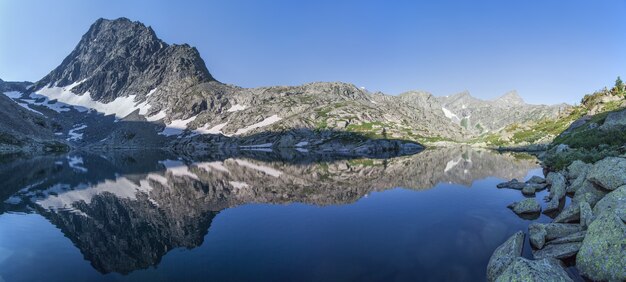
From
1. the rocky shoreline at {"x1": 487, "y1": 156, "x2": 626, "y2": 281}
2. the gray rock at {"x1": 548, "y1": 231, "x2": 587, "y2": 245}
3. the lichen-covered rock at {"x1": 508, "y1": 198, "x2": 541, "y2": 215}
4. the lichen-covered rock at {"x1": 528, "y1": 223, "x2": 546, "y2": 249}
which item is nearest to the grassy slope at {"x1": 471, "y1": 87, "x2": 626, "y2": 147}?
the lichen-covered rock at {"x1": 508, "y1": 198, "x2": 541, "y2": 215}

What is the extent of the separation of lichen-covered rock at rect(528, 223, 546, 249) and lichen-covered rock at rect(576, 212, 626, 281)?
3835mm

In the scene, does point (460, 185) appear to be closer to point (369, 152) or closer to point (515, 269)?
point (515, 269)

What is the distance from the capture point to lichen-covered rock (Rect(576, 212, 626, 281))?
14.5 metres

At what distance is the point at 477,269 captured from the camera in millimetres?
19359

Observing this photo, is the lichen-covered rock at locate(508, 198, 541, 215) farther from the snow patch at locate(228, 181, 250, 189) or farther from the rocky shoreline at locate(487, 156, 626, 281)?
the snow patch at locate(228, 181, 250, 189)

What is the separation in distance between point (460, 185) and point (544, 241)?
32.3 metres

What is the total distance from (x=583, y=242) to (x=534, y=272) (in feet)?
21.7

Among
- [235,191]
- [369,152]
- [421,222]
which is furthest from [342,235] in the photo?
[369,152]

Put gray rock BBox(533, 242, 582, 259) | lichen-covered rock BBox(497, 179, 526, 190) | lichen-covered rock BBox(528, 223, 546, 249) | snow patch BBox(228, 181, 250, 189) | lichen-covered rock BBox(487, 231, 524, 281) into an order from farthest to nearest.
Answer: snow patch BBox(228, 181, 250, 189)
lichen-covered rock BBox(497, 179, 526, 190)
lichen-covered rock BBox(528, 223, 546, 249)
gray rock BBox(533, 242, 582, 259)
lichen-covered rock BBox(487, 231, 524, 281)

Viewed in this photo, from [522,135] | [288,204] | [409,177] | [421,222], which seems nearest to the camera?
[421,222]

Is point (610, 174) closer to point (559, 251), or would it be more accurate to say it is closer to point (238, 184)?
point (559, 251)

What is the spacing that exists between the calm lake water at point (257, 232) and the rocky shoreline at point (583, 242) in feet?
5.57

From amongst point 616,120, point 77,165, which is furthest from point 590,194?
point 77,165

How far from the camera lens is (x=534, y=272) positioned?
524 inches
